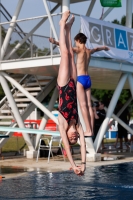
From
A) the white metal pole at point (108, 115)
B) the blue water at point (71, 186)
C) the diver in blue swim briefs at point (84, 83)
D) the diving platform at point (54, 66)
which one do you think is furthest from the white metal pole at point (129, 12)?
the diver in blue swim briefs at point (84, 83)

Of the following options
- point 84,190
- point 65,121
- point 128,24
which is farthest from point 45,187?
point 128,24

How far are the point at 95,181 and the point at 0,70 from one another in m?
7.90

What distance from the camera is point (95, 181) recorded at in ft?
39.1

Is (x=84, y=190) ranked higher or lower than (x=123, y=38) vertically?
lower

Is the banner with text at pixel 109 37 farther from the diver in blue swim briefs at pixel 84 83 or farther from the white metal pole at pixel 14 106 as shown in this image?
the diver in blue swim briefs at pixel 84 83

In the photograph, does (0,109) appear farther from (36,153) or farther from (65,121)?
(65,121)

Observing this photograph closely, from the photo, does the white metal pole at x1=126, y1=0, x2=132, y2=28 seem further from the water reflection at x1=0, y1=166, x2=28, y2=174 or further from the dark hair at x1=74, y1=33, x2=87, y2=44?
the dark hair at x1=74, y1=33, x2=87, y2=44

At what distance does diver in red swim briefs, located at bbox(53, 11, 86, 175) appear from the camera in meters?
7.42

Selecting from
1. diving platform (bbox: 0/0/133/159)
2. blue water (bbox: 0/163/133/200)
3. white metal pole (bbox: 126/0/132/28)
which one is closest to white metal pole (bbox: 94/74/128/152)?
diving platform (bbox: 0/0/133/159)

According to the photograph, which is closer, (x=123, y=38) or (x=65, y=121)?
(x=65, y=121)

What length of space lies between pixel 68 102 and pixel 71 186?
4001 millimetres

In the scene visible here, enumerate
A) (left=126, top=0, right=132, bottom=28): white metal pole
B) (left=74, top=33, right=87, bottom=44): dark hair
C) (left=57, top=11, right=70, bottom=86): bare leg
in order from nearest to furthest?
(left=57, top=11, right=70, bottom=86): bare leg
(left=74, top=33, right=87, bottom=44): dark hair
(left=126, top=0, right=132, bottom=28): white metal pole

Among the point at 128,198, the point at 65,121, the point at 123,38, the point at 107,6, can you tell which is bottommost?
the point at 128,198

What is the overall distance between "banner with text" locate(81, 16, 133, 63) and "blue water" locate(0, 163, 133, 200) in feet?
14.4
